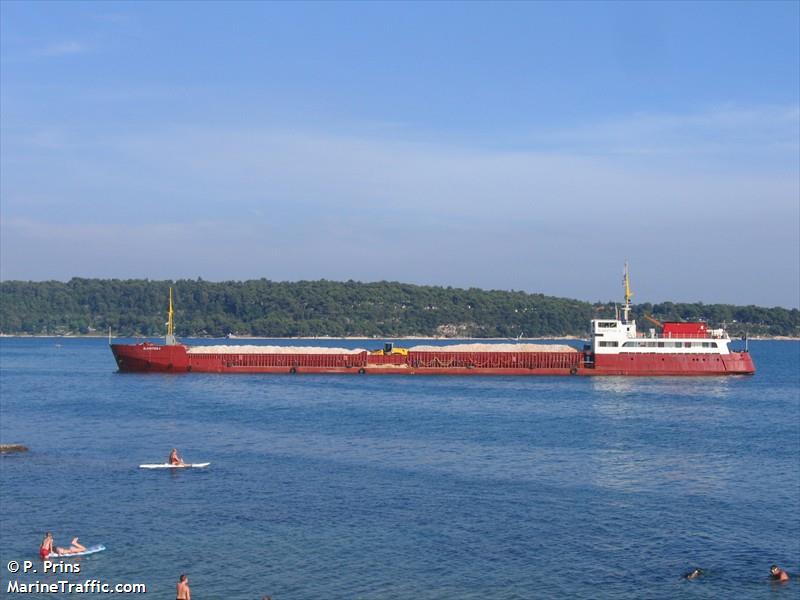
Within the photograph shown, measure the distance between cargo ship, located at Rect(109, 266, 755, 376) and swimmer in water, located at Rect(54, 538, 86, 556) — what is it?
6967cm

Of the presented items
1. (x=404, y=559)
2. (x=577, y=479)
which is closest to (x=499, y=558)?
(x=404, y=559)

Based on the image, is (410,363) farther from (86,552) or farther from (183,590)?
(183,590)

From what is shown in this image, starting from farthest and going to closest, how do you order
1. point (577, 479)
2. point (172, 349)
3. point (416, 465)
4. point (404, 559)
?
1. point (172, 349)
2. point (416, 465)
3. point (577, 479)
4. point (404, 559)

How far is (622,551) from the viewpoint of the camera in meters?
33.6

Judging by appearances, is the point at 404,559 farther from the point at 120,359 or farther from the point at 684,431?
the point at 120,359

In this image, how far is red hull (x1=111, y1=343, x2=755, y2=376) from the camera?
10238cm

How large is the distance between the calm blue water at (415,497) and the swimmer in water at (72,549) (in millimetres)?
623

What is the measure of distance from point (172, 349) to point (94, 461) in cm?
5505

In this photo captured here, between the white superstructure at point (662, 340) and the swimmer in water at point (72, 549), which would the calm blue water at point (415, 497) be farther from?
the white superstructure at point (662, 340)

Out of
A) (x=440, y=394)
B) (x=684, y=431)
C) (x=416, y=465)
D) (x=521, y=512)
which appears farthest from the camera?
(x=440, y=394)

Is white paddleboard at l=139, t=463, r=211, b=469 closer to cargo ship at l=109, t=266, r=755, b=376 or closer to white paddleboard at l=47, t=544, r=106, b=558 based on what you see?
white paddleboard at l=47, t=544, r=106, b=558

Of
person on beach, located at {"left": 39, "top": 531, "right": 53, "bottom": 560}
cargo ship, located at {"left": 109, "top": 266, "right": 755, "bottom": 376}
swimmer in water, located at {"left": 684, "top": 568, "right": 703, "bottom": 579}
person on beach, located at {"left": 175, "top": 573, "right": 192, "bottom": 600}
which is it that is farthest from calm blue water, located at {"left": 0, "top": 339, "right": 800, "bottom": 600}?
cargo ship, located at {"left": 109, "top": 266, "right": 755, "bottom": 376}

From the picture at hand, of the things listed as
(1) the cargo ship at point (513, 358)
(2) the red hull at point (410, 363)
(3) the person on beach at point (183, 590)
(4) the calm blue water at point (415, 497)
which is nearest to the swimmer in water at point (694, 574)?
(4) the calm blue water at point (415, 497)

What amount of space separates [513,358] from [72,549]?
254 ft
